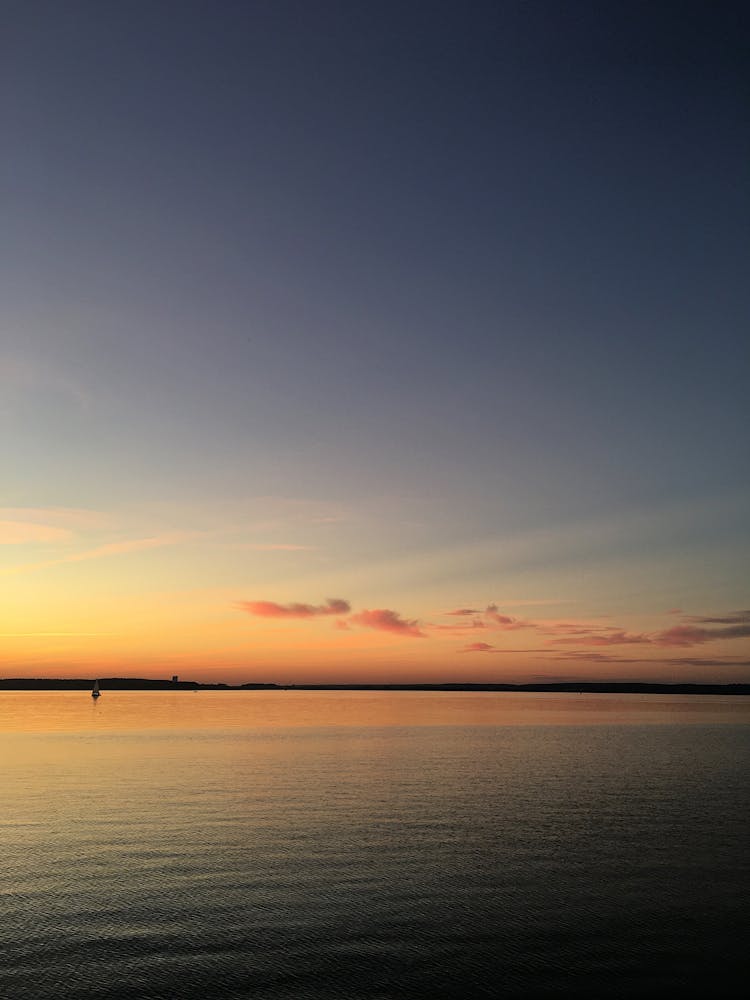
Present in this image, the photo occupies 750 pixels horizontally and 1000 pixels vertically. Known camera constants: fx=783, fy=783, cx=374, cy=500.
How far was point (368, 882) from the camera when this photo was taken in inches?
928

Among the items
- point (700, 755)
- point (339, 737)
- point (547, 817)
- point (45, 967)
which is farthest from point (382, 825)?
point (339, 737)

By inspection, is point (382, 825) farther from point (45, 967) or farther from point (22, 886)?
point (45, 967)

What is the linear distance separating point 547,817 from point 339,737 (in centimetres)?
5089

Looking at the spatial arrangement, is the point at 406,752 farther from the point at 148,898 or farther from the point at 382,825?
the point at 148,898

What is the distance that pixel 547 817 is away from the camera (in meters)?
35.2

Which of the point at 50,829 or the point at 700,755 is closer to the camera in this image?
the point at 50,829

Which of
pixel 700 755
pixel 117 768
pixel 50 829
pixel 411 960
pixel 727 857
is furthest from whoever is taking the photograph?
pixel 700 755

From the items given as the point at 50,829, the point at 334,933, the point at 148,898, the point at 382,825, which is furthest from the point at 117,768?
the point at 334,933

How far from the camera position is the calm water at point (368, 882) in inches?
641

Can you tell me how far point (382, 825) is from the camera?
108 feet

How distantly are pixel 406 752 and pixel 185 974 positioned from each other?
52.1 meters

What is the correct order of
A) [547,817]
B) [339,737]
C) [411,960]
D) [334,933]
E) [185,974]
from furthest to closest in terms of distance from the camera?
[339,737] < [547,817] < [334,933] < [411,960] < [185,974]

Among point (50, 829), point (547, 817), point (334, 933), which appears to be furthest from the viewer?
point (547, 817)

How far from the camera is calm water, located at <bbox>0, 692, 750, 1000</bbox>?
16281 millimetres
